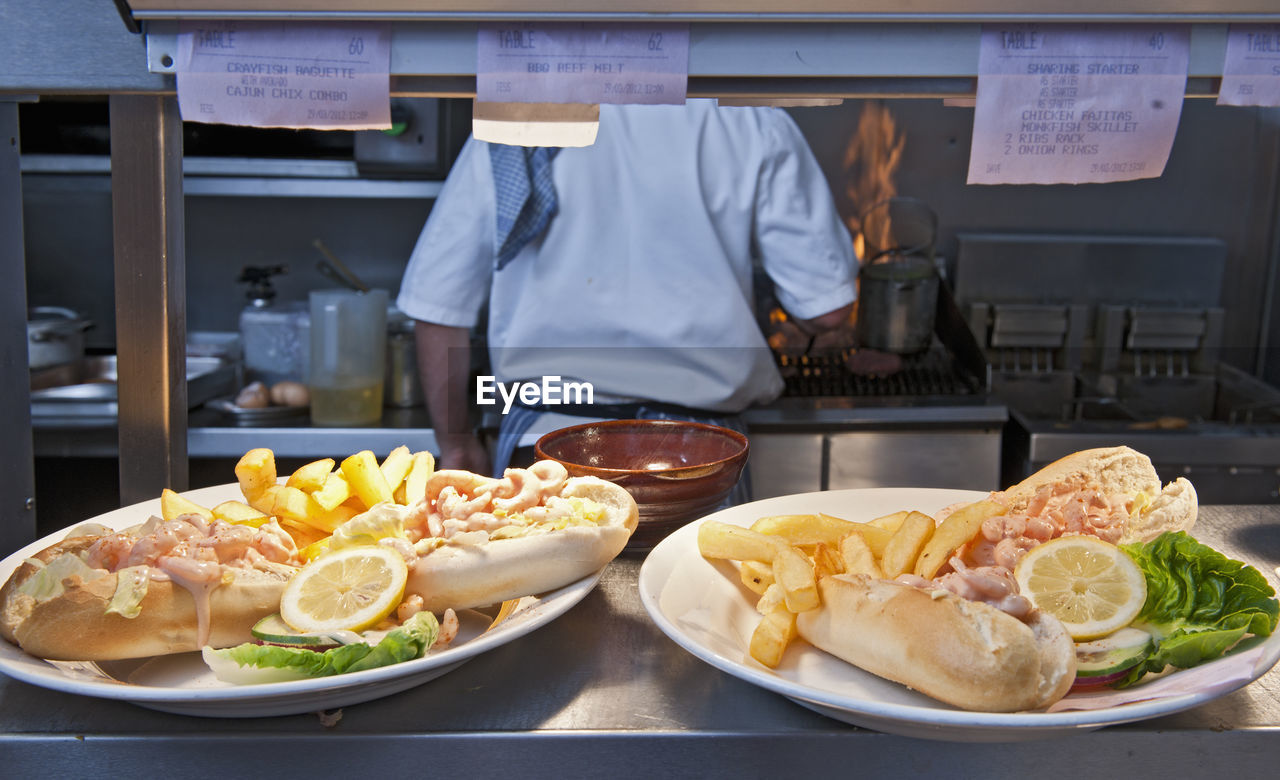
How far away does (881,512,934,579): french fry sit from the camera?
0.98 m

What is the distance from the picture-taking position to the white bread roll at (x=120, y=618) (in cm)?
86

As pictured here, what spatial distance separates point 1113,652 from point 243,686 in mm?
722

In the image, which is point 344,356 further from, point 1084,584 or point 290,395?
point 1084,584

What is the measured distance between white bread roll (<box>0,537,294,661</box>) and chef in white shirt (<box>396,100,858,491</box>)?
1.67 metres

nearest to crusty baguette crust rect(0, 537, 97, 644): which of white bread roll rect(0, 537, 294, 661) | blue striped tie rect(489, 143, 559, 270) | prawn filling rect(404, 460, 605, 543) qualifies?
white bread roll rect(0, 537, 294, 661)

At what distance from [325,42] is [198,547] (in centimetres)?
52

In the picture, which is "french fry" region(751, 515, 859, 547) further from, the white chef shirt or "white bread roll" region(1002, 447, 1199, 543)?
the white chef shirt

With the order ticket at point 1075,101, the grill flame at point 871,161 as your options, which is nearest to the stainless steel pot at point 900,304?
the grill flame at point 871,161

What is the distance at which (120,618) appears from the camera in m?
0.87

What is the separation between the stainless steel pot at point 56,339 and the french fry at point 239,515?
272 cm

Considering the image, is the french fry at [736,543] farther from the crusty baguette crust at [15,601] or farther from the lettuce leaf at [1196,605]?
the crusty baguette crust at [15,601]

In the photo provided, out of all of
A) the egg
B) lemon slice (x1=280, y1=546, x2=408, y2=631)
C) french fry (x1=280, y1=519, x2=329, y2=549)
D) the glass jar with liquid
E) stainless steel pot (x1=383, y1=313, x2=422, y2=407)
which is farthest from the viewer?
stainless steel pot (x1=383, y1=313, x2=422, y2=407)

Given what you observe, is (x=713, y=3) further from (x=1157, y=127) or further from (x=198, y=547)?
(x=198, y=547)

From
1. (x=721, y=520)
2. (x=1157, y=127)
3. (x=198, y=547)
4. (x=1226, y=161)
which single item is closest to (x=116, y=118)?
(x=198, y=547)
